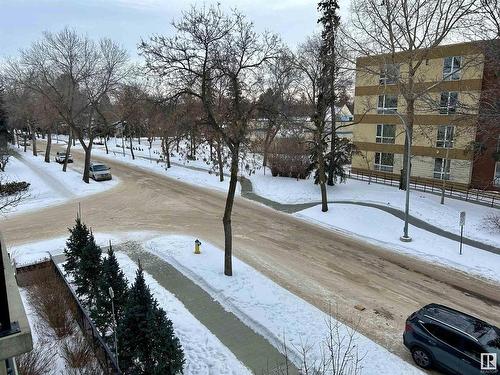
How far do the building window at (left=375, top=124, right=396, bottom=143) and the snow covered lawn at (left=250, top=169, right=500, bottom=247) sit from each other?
22.2ft

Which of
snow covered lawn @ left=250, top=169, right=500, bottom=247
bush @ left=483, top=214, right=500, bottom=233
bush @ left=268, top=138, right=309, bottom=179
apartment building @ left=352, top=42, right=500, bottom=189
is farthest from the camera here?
bush @ left=268, top=138, right=309, bottom=179

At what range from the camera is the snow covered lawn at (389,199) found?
20.7 m

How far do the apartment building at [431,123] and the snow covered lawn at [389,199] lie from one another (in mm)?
2883

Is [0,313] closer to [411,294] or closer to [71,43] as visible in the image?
[411,294]

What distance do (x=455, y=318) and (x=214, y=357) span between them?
626 centimetres

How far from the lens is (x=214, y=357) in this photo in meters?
9.43

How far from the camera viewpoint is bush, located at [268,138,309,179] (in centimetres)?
3259

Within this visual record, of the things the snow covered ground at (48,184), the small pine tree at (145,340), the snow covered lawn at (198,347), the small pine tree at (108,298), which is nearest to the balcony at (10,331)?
the small pine tree at (145,340)

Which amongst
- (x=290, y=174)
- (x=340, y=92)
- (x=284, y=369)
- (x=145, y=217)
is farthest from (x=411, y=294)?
(x=290, y=174)

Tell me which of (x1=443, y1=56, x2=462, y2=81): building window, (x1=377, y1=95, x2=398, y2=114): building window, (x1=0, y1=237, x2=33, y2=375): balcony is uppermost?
(x1=443, y1=56, x2=462, y2=81): building window

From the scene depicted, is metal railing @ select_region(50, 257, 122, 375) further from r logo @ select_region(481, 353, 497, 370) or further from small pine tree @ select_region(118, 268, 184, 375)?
r logo @ select_region(481, 353, 497, 370)

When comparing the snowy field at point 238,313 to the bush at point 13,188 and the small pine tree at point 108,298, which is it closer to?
the small pine tree at point 108,298

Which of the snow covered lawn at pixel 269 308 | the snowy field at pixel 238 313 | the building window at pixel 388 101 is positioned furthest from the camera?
the building window at pixel 388 101

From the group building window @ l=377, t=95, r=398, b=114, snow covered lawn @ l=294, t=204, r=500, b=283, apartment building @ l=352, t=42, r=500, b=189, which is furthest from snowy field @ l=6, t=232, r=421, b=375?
building window @ l=377, t=95, r=398, b=114
